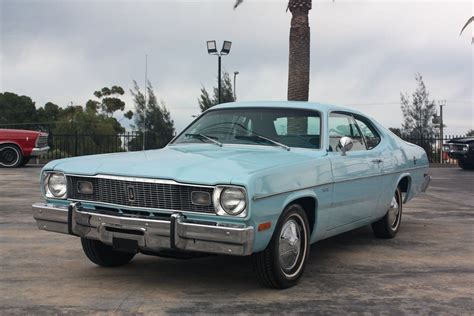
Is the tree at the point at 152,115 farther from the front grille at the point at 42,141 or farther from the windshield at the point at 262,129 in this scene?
the windshield at the point at 262,129

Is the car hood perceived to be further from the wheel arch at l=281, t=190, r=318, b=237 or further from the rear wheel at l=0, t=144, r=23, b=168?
the rear wheel at l=0, t=144, r=23, b=168

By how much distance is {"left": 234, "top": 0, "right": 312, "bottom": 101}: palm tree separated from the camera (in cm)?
1425

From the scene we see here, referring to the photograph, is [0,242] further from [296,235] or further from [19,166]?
[19,166]

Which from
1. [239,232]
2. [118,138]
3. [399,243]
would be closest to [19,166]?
[118,138]

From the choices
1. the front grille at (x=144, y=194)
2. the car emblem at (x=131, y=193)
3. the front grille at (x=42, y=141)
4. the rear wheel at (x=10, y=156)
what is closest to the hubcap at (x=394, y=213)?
the front grille at (x=144, y=194)

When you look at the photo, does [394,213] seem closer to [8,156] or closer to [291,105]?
[291,105]

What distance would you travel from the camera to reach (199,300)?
13.4 feet

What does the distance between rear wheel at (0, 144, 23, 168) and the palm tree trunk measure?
Result: 9.05 meters

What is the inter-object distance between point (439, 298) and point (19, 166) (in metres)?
16.7

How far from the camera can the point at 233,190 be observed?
12.6ft

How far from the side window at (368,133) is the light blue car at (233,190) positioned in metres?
A: 0.17

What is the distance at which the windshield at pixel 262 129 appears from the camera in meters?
5.14

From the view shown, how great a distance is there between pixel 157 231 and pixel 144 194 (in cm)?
32

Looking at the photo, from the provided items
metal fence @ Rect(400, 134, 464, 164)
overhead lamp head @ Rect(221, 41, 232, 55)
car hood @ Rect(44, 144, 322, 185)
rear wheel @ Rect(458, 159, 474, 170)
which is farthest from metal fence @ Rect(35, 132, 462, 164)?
car hood @ Rect(44, 144, 322, 185)
